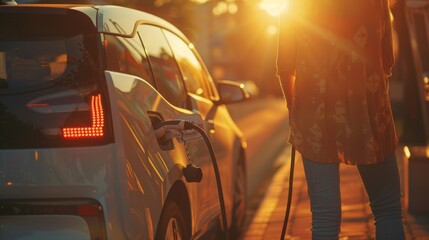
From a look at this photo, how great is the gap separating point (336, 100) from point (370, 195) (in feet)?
1.81

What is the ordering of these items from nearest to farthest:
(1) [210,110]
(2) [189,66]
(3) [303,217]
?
(2) [189,66]
(1) [210,110]
(3) [303,217]

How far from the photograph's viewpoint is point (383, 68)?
5.14 metres

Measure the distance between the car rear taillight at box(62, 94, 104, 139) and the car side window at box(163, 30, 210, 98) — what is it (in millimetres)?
2011

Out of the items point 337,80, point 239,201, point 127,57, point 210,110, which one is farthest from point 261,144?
point 337,80

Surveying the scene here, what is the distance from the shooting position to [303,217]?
9.06 metres

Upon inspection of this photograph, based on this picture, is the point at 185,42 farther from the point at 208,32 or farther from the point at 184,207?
the point at 208,32

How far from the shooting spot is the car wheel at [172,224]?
506 centimetres

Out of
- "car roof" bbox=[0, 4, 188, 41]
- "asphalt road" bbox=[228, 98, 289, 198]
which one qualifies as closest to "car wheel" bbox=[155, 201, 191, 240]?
"car roof" bbox=[0, 4, 188, 41]

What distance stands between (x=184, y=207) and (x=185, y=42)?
70.8 inches

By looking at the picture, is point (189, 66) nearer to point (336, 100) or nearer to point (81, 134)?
point (336, 100)

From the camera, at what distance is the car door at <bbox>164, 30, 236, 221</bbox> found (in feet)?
21.8

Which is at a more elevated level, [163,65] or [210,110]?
[163,65]

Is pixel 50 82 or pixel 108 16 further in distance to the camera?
pixel 108 16

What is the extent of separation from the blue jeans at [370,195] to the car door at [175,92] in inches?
37.9
